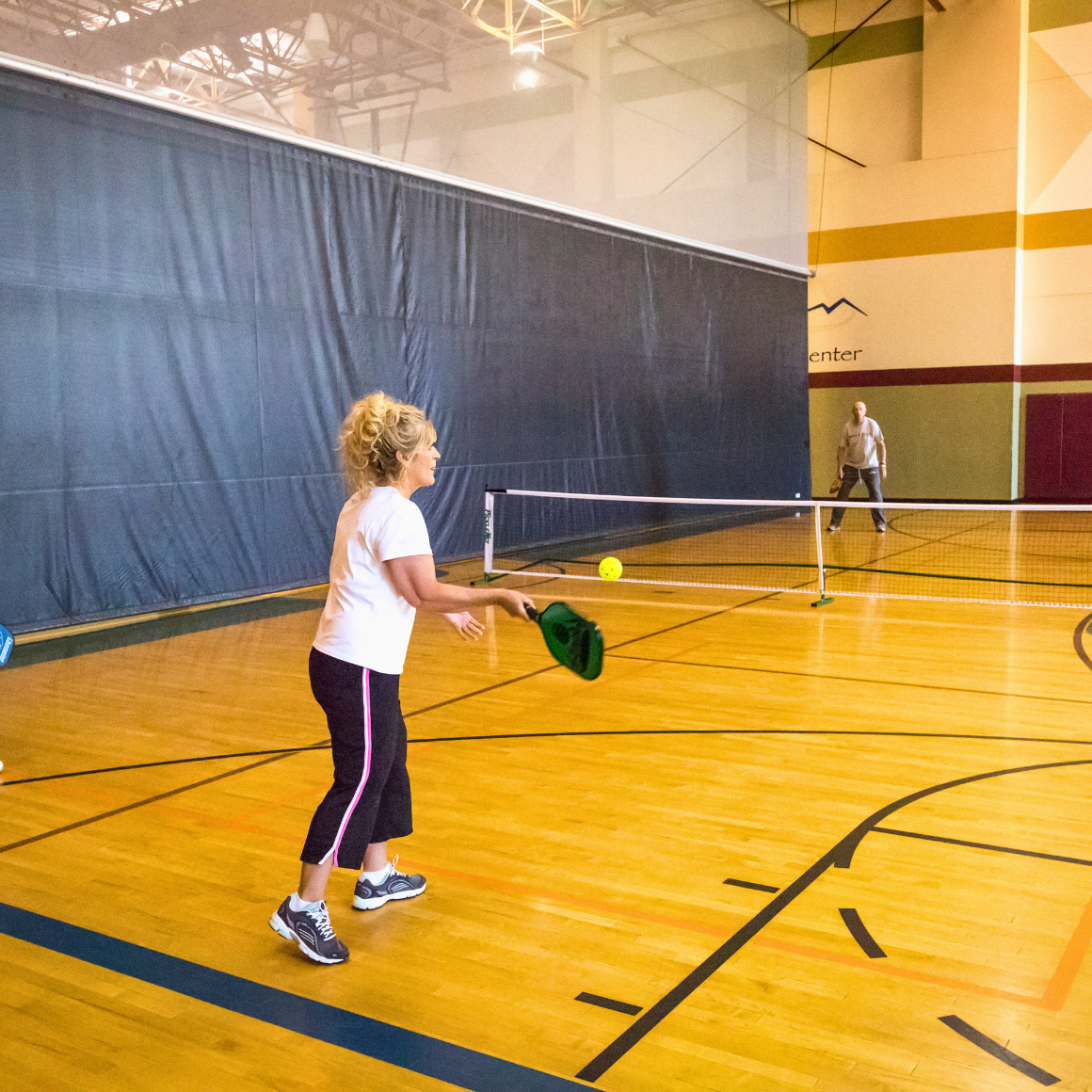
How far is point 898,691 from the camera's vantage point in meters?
6.41

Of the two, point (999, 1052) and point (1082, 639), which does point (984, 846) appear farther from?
point (1082, 639)

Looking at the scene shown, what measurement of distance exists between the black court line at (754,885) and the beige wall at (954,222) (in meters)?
16.3

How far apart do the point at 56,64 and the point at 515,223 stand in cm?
563

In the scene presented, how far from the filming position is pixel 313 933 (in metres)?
3.28

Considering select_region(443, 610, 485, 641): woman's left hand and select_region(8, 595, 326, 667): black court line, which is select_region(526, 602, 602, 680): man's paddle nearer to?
select_region(443, 610, 485, 641): woman's left hand

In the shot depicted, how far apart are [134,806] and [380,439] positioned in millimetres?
2353

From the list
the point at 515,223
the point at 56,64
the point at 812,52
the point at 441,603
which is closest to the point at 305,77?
the point at 56,64

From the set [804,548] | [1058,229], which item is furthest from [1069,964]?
[1058,229]

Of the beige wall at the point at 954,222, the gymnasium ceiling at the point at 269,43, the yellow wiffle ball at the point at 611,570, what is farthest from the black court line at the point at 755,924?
the beige wall at the point at 954,222

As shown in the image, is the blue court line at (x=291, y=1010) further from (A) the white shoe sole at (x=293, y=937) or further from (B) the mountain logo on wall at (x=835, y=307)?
(B) the mountain logo on wall at (x=835, y=307)

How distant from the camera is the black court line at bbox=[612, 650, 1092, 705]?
619 cm

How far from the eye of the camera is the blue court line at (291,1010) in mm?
2674

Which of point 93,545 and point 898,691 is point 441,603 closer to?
point 898,691

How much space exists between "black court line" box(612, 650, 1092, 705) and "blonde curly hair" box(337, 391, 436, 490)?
4.13m
